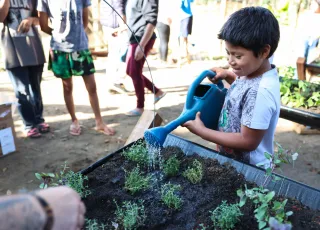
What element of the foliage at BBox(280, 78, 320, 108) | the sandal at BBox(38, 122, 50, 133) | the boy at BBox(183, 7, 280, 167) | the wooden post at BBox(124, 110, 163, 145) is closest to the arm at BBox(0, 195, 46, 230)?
the boy at BBox(183, 7, 280, 167)

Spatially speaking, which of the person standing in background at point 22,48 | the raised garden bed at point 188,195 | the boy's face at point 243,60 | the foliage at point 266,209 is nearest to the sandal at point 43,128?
the person standing in background at point 22,48

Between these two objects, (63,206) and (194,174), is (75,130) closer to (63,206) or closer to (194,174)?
(194,174)

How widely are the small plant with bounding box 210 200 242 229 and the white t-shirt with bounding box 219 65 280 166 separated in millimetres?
242

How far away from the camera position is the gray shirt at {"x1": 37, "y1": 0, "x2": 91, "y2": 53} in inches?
123

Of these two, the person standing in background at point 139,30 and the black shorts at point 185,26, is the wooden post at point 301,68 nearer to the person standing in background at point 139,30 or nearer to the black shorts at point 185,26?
the person standing in background at point 139,30

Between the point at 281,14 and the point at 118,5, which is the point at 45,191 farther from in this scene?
the point at 281,14

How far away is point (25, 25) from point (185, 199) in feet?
8.62

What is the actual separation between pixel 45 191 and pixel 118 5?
3.86m

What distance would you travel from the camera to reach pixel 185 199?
4.66 feet

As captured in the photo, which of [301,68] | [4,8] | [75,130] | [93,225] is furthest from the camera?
[301,68]

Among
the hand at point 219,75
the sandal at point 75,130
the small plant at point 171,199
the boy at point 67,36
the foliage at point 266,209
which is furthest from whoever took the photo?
the sandal at point 75,130

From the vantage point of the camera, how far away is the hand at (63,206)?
608mm

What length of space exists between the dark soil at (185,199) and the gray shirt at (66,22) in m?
1.94

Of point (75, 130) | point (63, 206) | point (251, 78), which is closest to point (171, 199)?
point (251, 78)
